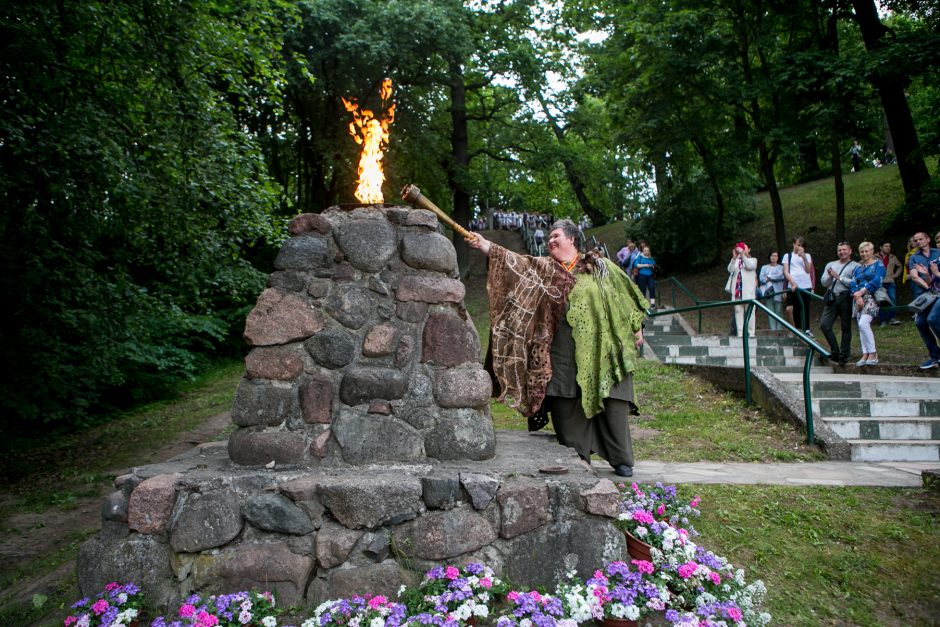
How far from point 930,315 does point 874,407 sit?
1563 millimetres

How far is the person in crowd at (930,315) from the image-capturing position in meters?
6.92

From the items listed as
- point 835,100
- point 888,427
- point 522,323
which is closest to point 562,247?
point 522,323

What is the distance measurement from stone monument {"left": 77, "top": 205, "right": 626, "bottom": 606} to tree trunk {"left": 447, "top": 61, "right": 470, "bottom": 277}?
569 inches

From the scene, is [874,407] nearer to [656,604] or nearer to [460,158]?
[656,604]

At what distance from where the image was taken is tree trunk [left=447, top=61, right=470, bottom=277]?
1859 cm

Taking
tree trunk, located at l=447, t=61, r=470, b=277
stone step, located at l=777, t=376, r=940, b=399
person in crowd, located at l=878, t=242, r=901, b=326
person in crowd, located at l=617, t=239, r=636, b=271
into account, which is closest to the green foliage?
stone step, located at l=777, t=376, r=940, b=399

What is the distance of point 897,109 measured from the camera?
41.8 feet

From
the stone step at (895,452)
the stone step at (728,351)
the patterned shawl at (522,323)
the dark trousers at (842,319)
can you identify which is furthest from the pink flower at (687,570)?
the stone step at (728,351)

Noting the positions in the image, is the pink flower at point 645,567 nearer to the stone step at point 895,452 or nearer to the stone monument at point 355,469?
the stone monument at point 355,469

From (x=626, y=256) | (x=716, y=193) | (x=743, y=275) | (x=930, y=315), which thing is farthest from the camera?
(x=716, y=193)

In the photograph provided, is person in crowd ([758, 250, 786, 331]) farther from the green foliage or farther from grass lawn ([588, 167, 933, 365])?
the green foliage

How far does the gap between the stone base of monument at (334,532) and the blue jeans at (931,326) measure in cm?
581

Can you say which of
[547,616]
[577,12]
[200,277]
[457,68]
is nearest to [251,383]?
[547,616]

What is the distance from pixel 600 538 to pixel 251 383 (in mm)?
2104
